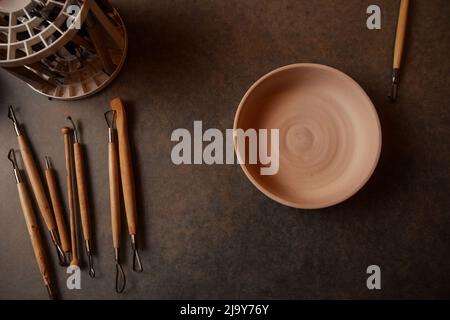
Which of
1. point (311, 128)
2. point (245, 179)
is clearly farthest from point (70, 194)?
point (311, 128)

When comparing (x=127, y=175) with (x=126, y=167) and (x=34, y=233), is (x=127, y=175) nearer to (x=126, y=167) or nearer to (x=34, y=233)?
(x=126, y=167)

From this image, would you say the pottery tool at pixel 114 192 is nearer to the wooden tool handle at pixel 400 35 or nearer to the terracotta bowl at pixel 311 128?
the terracotta bowl at pixel 311 128

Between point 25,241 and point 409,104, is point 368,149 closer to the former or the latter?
point 409,104

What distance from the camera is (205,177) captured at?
2.12ft

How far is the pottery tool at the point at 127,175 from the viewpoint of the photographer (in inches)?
24.3

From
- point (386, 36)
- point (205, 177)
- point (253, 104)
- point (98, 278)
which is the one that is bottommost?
point (98, 278)

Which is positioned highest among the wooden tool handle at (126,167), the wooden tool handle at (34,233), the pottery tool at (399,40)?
the pottery tool at (399,40)

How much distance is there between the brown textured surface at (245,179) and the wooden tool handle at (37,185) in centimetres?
2

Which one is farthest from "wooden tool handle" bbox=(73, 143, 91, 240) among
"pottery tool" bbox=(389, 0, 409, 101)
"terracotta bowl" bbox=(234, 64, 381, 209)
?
"pottery tool" bbox=(389, 0, 409, 101)

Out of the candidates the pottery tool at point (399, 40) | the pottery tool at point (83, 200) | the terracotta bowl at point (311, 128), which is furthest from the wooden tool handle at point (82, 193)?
the pottery tool at point (399, 40)

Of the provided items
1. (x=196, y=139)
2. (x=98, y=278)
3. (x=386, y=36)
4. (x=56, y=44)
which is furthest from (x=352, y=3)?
(x=98, y=278)

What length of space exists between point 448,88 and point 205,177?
1.54 ft

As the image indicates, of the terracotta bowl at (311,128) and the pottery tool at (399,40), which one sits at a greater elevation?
the pottery tool at (399,40)

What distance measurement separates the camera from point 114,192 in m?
0.62
